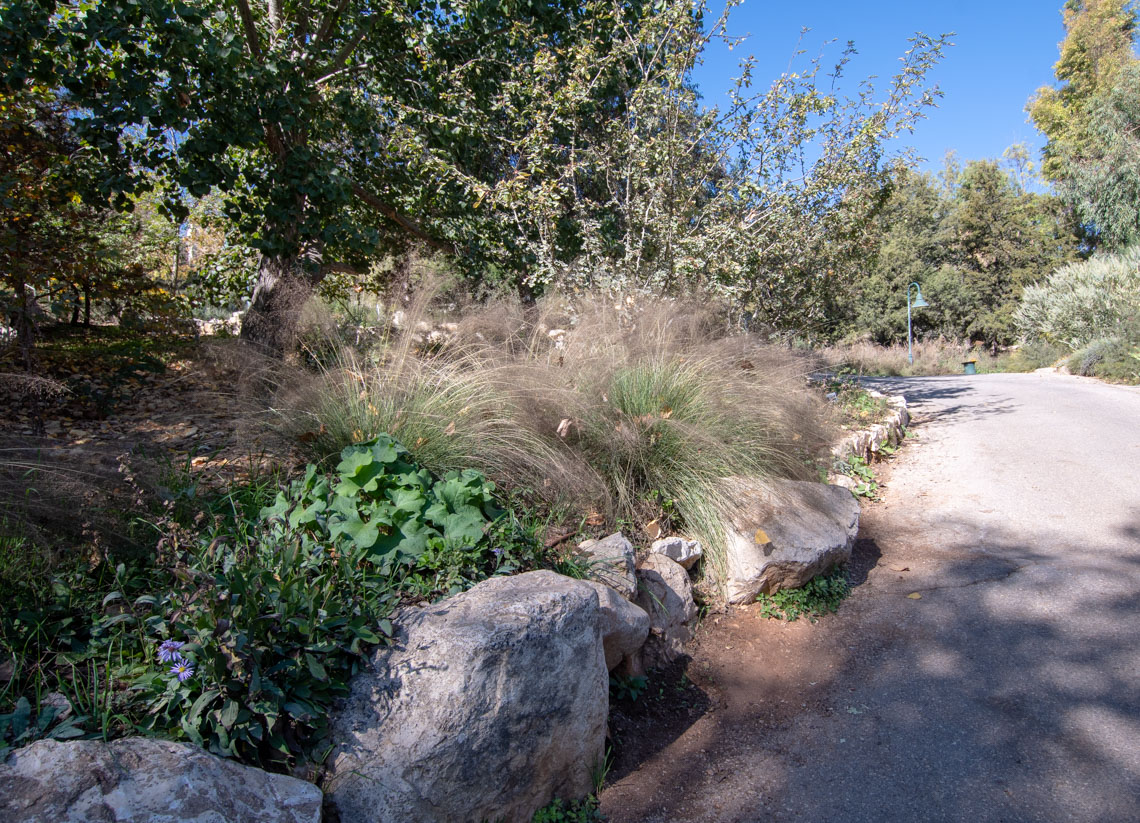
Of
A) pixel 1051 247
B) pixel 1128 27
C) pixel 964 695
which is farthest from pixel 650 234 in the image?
pixel 1128 27

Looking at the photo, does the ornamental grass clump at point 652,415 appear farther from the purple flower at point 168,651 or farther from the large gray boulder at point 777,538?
the purple flower at point 168,651

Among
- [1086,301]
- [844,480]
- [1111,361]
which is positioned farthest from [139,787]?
[1086,301]

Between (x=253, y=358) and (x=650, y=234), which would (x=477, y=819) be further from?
(x=650, y=234)

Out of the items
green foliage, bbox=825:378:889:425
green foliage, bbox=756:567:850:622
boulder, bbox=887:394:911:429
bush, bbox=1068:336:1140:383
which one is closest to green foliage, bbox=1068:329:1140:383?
bush, bbox=1068:336:1140:383

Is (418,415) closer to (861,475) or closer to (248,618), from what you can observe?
(248,618)

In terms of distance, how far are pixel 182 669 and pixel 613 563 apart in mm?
1883

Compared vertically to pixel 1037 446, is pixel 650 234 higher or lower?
higher

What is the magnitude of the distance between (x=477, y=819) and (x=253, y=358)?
293 centimetres

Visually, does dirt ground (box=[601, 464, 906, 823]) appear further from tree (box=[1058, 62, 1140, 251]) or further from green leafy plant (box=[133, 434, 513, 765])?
tree (box=[1058, 62, 1140, 251])

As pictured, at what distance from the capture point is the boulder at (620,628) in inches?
116

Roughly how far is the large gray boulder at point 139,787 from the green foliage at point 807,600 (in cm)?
281

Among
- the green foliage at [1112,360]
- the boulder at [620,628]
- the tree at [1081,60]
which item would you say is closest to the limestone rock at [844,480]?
the boulder at [620,628]

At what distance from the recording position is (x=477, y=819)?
2252mm

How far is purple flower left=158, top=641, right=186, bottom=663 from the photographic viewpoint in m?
1.92
